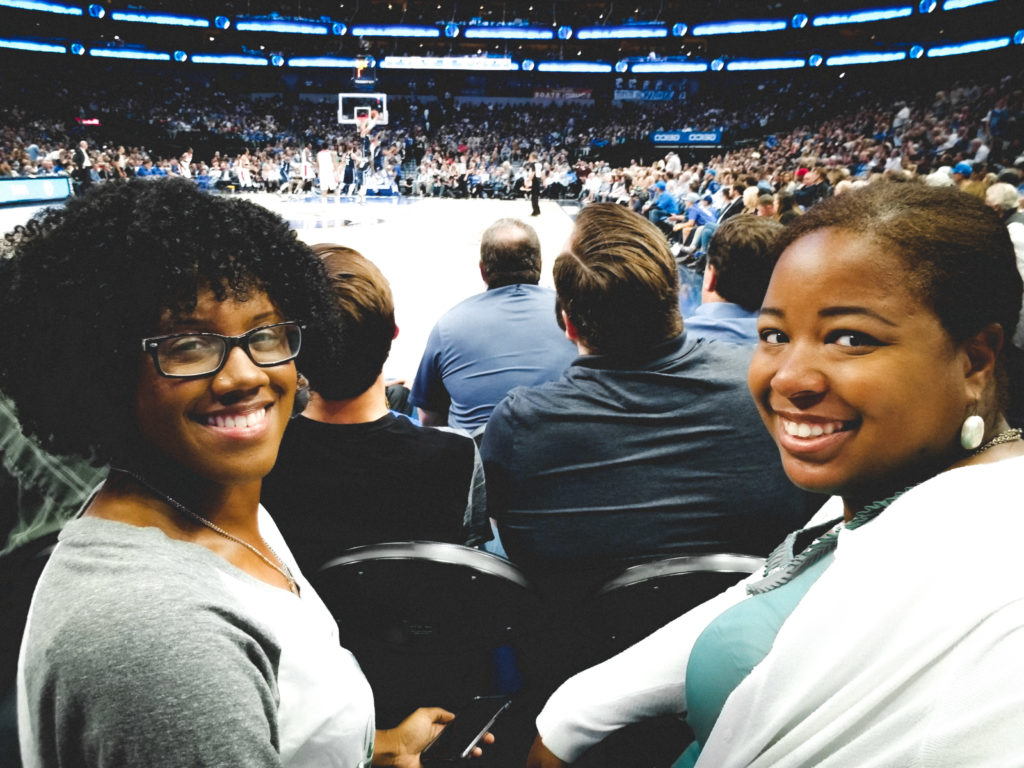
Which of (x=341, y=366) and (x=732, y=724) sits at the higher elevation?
(x=341, y=366)

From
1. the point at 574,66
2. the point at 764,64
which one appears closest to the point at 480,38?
the point at 574,66

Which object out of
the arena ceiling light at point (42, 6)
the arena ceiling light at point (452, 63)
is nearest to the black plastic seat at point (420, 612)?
the arena ceiling light at point (452, 63)

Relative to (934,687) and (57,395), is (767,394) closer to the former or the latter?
(934,687)

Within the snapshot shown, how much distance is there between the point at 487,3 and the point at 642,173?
21023 mm

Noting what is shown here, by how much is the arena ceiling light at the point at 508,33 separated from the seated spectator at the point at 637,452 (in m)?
31.5

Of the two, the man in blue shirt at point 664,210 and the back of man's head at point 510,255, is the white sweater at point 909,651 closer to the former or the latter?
the back of man's head at point 510,255

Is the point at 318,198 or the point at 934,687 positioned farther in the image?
the point at 318,198

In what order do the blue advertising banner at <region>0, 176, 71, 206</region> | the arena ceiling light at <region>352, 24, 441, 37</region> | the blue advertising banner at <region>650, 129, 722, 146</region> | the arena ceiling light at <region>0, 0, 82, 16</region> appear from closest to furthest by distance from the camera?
1. the blue advertising banner at <region>0, 176, 71, 206</region>
2. the arena ceiling light at <region>0, 0, 82, 16</region>
3. the blue advertising banner at <region>650, 129, 722, 146</region>
4. the arena ceiling light at <region>352, 24, 441, 37</region>

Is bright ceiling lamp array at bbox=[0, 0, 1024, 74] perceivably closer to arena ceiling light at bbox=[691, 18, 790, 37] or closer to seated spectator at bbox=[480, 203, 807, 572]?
arena ceiling light at bbox=[691, 18, 790, 37]

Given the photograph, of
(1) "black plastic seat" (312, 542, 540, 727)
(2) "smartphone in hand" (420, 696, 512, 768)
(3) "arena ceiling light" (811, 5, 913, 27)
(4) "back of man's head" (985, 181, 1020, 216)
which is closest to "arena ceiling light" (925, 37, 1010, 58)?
(3) "arena ceiling light" (811, 5, 913, 27)

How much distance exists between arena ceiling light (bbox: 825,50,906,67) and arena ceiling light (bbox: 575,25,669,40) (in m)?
7.41

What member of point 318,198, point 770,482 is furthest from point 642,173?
point 770,482

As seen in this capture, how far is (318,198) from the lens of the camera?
18000mm

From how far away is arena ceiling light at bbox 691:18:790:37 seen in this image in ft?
84.5
